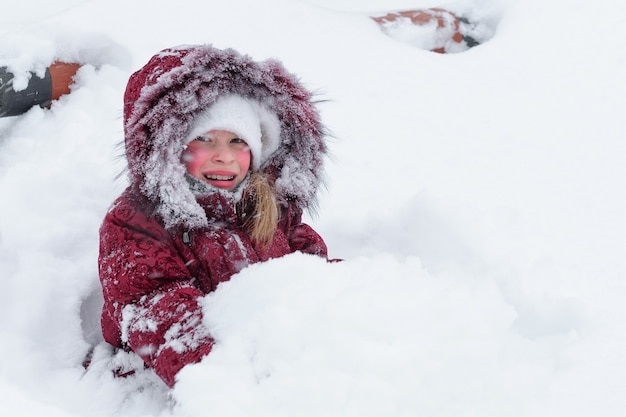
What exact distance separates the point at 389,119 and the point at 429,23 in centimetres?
105

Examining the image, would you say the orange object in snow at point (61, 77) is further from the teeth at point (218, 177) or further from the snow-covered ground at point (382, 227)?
the teeth at point (218, 177)

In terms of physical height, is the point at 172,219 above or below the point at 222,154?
below

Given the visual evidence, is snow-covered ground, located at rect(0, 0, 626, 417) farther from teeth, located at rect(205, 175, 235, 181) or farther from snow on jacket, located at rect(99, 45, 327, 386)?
teeth, located at rect(205, 175, 235, 181)

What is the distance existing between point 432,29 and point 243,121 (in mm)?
2111

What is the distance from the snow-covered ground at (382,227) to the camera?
118 cm

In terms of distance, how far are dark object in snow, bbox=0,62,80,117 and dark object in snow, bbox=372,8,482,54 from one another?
1731 mm

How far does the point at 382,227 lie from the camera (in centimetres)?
200

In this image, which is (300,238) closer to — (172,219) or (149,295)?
(172,219)

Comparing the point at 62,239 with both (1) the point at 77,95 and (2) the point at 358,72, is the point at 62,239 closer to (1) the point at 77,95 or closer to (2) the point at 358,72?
(1) the point at 77,95

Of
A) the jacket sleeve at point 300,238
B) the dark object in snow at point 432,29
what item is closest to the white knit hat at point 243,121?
the jacket sleeve at point 300,238

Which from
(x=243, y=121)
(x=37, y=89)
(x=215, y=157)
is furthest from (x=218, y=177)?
(x=37, y=89)

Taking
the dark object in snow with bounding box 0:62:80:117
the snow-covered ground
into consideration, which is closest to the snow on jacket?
the snow-covered ground

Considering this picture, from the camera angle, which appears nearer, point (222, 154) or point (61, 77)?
point (222, 154)

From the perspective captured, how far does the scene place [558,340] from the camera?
141 centimetres
